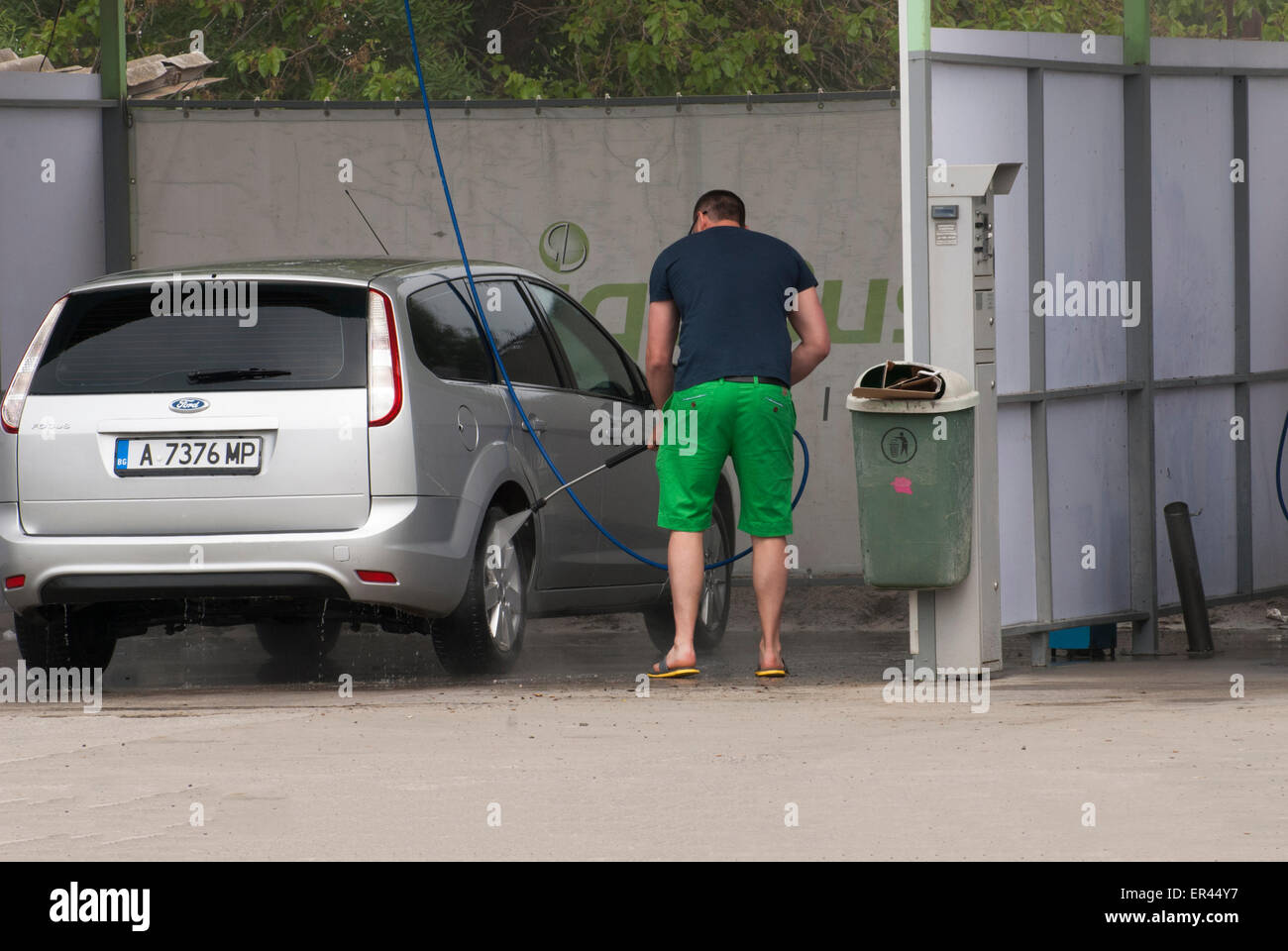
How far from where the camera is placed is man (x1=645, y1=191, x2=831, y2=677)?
9117 millimetres

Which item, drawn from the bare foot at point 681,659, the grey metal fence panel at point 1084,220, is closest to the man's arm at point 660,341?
the bare foot at point 681,659

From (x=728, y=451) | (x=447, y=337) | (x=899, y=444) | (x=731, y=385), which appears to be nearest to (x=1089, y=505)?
(x=899, y=444)

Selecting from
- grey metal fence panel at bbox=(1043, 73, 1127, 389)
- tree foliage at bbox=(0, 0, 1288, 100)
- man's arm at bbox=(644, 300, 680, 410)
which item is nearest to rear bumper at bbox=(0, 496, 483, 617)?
man's arm at bbox=(644, 300, 680, 410)

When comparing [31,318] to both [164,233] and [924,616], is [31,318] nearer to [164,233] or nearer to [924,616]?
[164,233]

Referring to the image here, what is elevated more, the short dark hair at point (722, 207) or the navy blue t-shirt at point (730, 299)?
the short dark hair at point (722, 207)

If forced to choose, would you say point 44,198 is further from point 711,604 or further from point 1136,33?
point 1136,33

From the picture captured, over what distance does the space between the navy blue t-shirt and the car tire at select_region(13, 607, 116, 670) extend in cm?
273

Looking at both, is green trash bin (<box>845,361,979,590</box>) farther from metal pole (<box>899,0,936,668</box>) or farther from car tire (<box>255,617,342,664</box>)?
car tire (<box>255,617,342,664</box>)

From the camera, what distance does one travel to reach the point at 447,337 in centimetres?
934

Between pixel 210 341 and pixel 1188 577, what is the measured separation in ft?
16.1

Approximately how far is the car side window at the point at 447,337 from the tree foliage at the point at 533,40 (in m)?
13.8

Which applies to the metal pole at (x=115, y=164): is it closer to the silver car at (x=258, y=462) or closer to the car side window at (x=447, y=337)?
the silver car at (x=258, y=462)

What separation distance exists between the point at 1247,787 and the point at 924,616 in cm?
295

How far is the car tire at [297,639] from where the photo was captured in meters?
11.4
